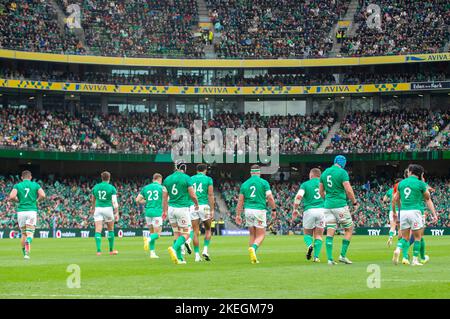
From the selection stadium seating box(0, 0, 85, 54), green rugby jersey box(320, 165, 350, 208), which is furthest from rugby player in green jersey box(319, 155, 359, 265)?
stadium seating box(0, 0, 85, 54)

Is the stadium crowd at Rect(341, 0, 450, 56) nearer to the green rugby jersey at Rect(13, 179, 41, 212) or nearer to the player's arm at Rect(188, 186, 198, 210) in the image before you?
the green rugby jersey at Rect(13, 179, 41, 212)

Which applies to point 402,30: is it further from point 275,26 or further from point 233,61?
point 233,61

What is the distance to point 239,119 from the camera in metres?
77.4

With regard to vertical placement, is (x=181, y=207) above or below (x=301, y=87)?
below

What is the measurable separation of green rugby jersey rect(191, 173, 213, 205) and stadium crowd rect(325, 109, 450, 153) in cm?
4869

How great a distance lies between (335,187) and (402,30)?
5695 centimetres

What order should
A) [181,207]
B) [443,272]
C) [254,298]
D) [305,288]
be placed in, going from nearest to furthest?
[254,298] < [305,288] < [443,272] < [181,207]

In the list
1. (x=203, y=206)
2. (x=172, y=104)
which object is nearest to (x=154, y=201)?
(x=203, y=206)

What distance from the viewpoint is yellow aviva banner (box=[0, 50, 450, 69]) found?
7256 centimetres

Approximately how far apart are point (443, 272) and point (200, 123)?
188 feet

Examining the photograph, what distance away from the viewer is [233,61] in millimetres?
76312

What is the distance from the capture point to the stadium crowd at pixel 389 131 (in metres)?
72.1

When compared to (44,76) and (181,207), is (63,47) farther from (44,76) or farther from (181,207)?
(181,207)

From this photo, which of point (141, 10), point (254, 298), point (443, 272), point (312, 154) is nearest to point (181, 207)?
point (443, 272)
